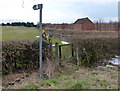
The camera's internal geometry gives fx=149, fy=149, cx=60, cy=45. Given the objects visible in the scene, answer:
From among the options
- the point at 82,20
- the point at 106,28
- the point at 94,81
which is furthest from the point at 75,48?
the point at 82,20

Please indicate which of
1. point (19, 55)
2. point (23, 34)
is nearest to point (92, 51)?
point (19, 55)

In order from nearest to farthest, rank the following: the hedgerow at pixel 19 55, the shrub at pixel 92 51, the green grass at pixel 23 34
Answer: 1. the hedgerow at pixel 19 55
2. the shrub at pixel 92 51
3. the green grass at pixel 23 34

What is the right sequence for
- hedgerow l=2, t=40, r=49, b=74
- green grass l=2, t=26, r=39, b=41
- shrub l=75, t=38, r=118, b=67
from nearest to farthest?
hedgerow l=2, t=40, r=49, b=74
shrub l=75, t=38, r=118, b=67
green grass l=2, t=26, r=39, b=41

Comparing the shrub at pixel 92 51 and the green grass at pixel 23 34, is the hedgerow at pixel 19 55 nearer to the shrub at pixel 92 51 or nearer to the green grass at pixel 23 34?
the shrub at pixel 92 51

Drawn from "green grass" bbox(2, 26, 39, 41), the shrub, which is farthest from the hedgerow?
"green grass" bbox(2, 26, 39, 41)

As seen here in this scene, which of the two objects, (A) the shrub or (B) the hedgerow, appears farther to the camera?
(A) the shrub

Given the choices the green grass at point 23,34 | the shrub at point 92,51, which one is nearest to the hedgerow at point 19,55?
the shrub at point 92,51

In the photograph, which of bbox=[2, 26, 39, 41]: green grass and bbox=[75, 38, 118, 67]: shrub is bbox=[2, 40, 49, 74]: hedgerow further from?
bbox=[2, 26, 39, 41]: green grass

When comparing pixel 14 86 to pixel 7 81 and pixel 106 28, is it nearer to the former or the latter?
pixel 7 81

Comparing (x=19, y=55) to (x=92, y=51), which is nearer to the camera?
(x=19, y=55)

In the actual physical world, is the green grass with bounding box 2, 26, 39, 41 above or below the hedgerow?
above

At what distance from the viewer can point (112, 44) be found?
7.73 m

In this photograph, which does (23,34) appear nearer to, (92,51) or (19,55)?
(92,51)

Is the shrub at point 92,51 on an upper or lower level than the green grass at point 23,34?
lower
